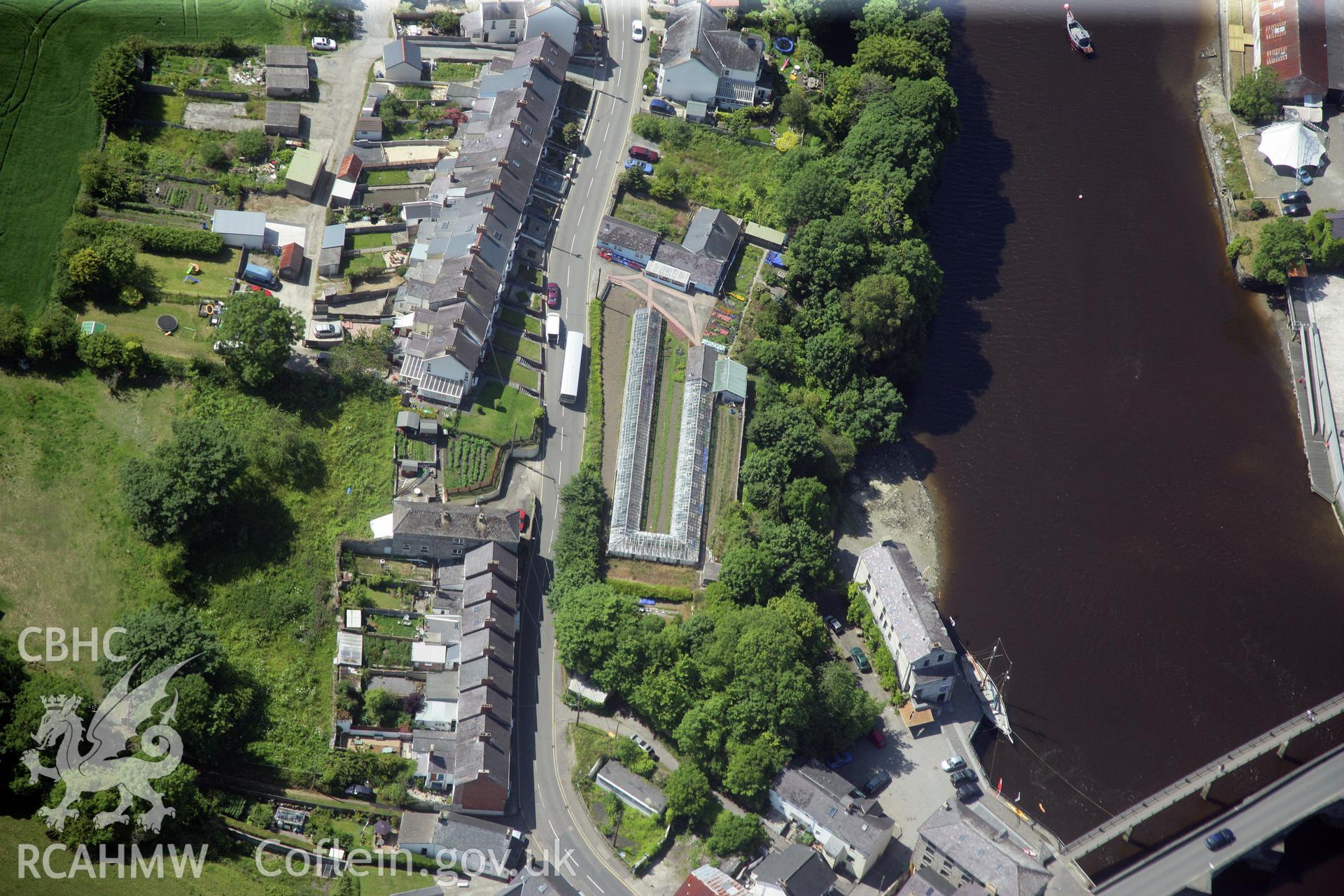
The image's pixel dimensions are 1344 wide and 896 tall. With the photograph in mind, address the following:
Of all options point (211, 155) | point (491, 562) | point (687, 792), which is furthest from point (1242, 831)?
point (211, 155)

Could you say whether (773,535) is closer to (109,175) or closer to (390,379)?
(390,379)

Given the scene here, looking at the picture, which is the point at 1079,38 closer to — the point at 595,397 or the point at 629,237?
the point at 629,237

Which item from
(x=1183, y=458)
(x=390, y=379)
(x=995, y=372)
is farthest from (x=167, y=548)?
(x=1183, y=458)

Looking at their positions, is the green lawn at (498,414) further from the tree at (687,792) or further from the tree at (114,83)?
the tree at (114,83)

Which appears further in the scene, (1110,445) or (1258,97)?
(1258,97)

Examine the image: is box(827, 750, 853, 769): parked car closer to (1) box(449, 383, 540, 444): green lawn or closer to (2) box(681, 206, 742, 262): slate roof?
(1) box(449, 383, 540, 444): green lawn

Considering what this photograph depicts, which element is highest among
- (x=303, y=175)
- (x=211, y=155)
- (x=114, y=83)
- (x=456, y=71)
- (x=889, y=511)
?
(x=456, y=71)

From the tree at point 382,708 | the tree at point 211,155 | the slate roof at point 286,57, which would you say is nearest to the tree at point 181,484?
the tree at point 382,708
